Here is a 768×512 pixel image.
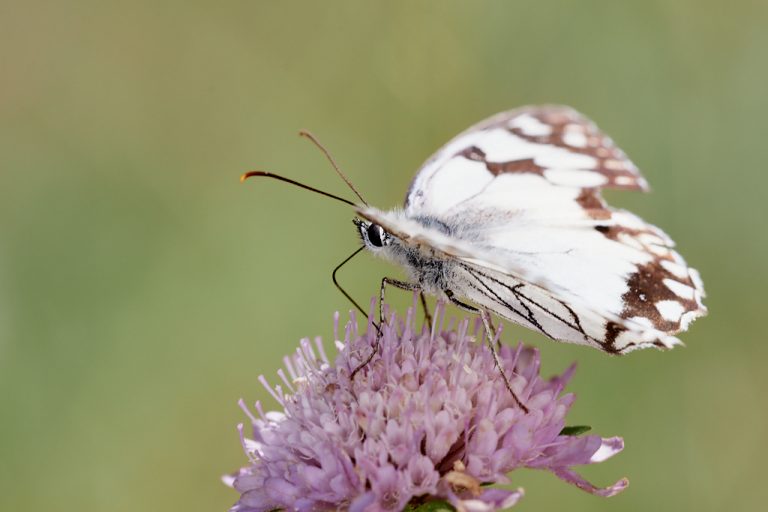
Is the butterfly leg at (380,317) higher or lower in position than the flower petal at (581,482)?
higher

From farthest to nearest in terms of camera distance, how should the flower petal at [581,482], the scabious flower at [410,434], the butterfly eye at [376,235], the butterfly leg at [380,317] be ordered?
1. the butterfly eye at [376,235]
2. the butterfly leg at [380,317]
3. the flower petal at [581,482]
4. the scabious flower at [410,434]

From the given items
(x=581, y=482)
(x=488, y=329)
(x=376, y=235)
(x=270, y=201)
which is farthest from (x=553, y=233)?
(x=270, y=201)

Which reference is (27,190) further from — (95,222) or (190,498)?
(190,498)

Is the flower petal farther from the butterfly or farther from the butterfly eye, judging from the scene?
the butterfly eye

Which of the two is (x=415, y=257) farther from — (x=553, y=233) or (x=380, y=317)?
(x=553, y=233)

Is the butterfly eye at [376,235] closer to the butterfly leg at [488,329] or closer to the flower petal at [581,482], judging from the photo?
the butterfly leg at [488,329]

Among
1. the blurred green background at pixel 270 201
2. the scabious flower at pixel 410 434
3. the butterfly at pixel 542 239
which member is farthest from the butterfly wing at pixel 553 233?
the blurred green background at pixel 270 201
